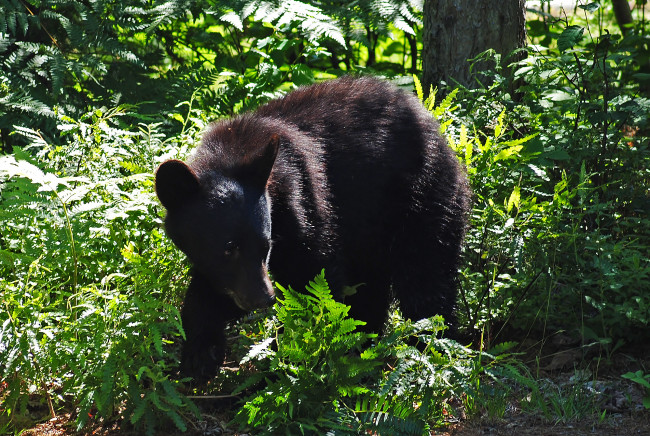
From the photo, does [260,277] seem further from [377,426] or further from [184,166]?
[377,426]

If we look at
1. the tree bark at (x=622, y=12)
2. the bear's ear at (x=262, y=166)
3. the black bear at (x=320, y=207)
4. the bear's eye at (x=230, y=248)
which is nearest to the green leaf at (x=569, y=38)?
the black bear at (x=320, y=207)

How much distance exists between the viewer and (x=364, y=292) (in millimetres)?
5363

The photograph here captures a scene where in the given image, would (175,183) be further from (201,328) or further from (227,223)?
(201,328)

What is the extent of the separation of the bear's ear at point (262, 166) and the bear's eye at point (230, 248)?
37 centimetres

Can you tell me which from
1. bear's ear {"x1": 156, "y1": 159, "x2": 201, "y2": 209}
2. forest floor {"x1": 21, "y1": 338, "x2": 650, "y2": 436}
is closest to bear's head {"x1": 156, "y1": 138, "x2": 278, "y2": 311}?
bear's ear {"x1": 156, "y1": 159, "x2": 201, "y2": 209}

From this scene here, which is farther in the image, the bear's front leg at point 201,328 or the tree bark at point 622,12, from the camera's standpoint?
the tree bark at point 622,12

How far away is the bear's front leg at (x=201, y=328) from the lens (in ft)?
14.2

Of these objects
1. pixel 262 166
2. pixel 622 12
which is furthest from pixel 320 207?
pixel 622 12

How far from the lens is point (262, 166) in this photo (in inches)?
164

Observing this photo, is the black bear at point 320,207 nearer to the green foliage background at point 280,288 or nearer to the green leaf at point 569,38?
the green foliage background at point 280,288

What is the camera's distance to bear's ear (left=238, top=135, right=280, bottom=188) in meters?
4.12

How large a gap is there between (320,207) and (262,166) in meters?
0.51

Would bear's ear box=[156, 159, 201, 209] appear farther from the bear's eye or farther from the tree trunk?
the tree trunk

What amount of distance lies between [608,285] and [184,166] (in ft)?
8.15
